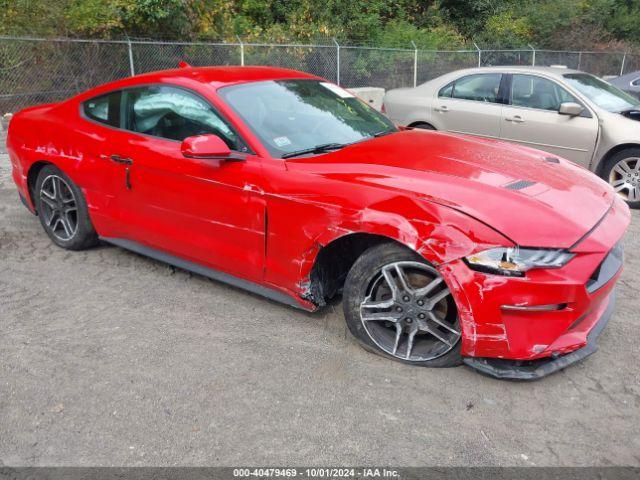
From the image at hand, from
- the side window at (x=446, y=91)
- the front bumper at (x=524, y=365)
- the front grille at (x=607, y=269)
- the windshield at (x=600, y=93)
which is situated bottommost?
the front bumper at (x=524, y=365)

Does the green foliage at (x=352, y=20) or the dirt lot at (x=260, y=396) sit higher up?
the green foliage at (x=352, y=20)

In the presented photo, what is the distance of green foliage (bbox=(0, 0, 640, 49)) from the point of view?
12.5 metres

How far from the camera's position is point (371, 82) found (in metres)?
15.1

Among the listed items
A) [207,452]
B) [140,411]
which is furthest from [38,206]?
[207,452]

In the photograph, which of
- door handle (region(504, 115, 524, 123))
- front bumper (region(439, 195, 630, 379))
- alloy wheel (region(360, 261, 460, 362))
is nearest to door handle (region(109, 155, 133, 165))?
alloy wheel (region(360, 261, 460, 362))

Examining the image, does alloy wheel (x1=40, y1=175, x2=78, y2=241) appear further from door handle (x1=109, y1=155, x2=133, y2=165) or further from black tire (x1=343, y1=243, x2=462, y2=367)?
black tire (x1=343, y1=243, x2=462, y2=367)

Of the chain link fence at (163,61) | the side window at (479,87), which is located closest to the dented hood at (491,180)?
the side window at (479,87)

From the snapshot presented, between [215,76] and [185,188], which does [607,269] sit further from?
[215,76]

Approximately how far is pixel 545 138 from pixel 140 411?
5.84m

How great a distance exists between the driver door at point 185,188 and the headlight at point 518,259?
55.5 inches

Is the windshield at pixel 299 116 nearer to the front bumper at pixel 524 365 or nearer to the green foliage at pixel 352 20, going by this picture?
the front bumper at pixel 524 365

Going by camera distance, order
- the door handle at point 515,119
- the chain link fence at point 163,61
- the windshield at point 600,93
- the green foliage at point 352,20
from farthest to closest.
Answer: the green foliage at point 352,20, the chain link fence at point 163,61, the door handle at point 515,119, the windshield at point 600,93

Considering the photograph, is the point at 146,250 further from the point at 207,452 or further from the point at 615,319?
the point at 615,319

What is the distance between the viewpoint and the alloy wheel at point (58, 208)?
16.1ft
